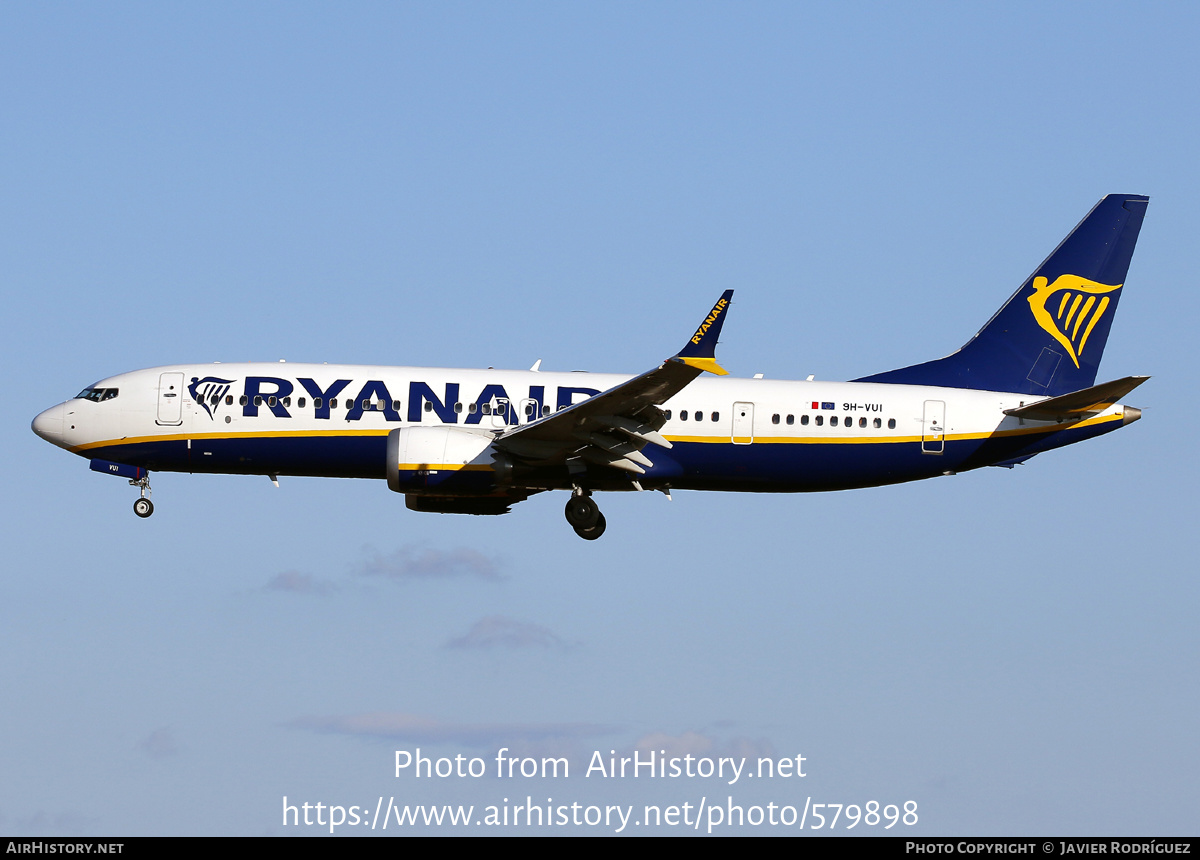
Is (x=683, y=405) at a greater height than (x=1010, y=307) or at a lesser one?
lesser

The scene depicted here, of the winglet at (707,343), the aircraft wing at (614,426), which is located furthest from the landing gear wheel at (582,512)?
the winglet at (707,343)

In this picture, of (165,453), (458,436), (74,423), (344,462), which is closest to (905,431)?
(458,436)

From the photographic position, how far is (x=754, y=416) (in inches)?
1544

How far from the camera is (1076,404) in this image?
3919 centimetres

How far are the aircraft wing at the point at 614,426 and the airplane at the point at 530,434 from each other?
62 millimetres

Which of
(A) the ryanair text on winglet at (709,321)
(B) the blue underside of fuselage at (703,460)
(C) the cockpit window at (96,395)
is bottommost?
(B) the blue underside of fuselage at (703,460)

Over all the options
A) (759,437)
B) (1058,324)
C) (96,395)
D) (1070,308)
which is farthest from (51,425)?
(1070,308)

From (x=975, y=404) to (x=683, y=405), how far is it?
7.84 meters

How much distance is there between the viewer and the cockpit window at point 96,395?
4028 cm

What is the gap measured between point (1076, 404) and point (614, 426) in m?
11.9

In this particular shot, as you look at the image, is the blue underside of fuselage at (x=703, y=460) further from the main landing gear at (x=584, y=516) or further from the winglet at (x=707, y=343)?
the winglet at (x=707, y=343)

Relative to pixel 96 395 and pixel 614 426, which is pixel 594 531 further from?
pixel 96 395

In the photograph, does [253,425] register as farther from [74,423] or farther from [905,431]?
[905,431]

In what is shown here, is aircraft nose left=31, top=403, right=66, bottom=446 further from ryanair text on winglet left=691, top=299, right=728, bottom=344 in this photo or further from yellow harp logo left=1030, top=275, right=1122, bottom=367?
yellow harp logo left=1030, top=275, right=1122, bottom=367
